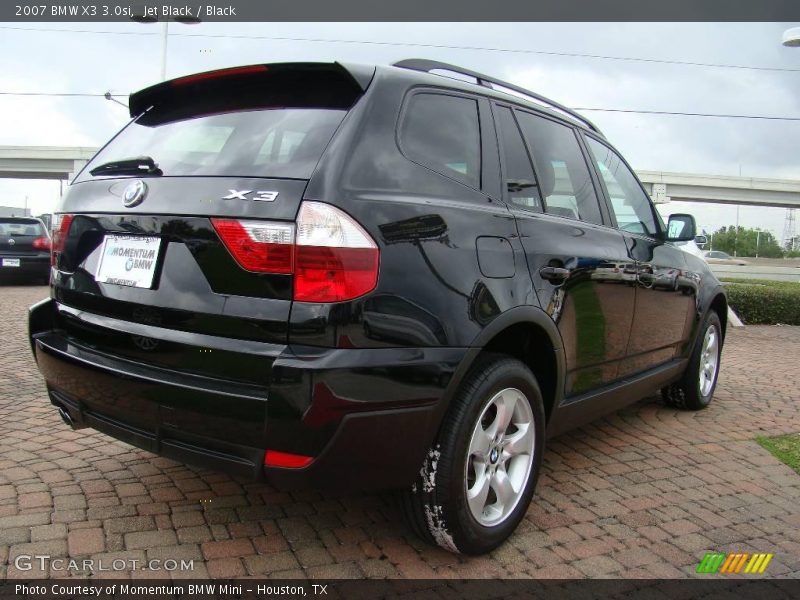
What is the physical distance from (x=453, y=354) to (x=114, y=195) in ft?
4.61

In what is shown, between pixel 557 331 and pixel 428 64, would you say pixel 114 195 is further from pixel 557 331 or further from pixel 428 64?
pixel 557 331

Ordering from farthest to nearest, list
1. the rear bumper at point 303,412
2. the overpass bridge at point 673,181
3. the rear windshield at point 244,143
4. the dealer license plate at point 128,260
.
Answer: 1. the overpass bridge at point 673,181
2. the dealer license plate at point 128,260
3. the rear windshield at point 244,143
4. the rear bumper at point 303,412

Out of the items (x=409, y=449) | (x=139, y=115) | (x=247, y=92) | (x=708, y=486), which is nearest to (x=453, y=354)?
(x=409, y=449)

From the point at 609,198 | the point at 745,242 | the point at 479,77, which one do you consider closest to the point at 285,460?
the point at 479,77

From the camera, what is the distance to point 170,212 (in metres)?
2.22

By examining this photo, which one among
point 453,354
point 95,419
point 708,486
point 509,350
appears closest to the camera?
point 453,354

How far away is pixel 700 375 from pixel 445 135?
3.27 meters

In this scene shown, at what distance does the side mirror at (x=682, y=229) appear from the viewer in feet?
14.0

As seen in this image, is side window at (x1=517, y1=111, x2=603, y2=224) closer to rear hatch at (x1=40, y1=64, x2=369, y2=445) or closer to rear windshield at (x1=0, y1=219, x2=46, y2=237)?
rear hatch at (x1=40, y1=64, x2=369, y2=445)

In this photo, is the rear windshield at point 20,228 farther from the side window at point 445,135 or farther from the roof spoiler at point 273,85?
the side window at point 445,135

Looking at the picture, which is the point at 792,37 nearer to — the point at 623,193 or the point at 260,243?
the point at 623,193

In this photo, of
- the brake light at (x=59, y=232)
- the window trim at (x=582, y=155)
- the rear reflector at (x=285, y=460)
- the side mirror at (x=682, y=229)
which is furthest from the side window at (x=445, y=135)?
the side mirror at (x=682, y=229)

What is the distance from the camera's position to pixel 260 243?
2025mm

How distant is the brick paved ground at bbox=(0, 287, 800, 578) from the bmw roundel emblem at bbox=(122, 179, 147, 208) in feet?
4.18
